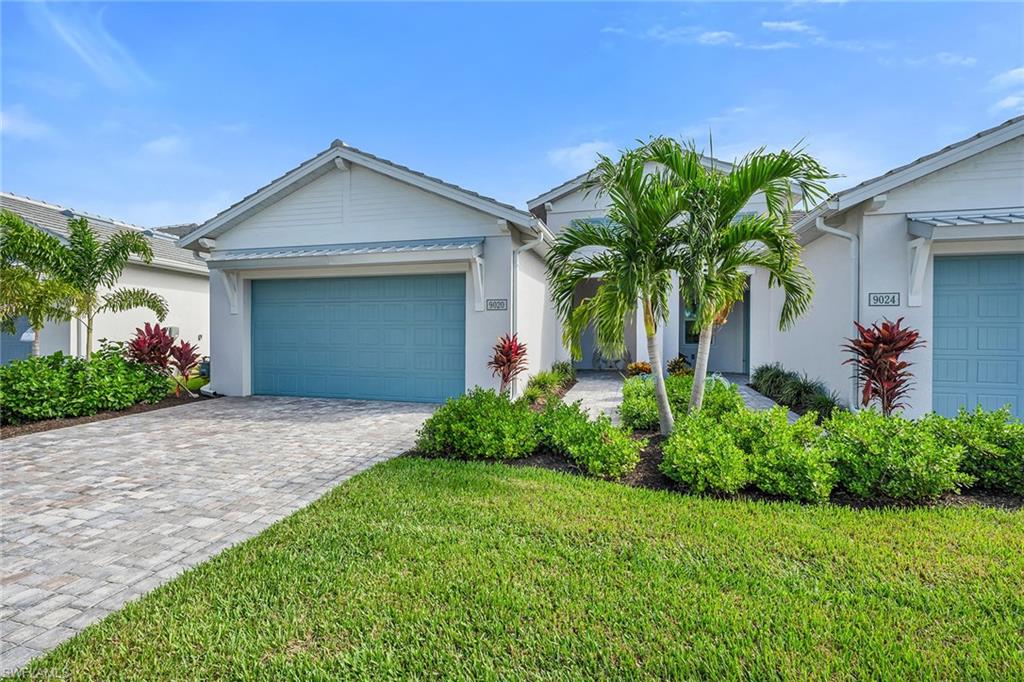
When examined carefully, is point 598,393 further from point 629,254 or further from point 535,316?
point 629,254

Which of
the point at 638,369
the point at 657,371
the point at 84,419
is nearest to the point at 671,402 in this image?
the point at 657,371

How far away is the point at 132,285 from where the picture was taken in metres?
13.1

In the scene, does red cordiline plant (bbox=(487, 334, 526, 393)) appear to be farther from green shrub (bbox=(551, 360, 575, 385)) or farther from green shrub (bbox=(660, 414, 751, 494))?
green shrub (bbox=(660, 414, 751, 494))

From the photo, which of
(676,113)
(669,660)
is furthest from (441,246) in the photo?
(669,660)

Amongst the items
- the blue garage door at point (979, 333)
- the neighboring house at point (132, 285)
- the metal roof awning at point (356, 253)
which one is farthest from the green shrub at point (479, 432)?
the neighboring house at point (132, 285)

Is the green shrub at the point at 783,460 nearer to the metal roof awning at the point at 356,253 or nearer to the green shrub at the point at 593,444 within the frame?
the green shrub at the point at 593,444

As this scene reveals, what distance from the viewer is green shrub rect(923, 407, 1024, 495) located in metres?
4.74

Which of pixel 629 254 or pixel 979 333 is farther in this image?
pixel 979 333

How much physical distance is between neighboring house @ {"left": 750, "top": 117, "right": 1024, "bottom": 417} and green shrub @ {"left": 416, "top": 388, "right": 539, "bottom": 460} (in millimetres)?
6188

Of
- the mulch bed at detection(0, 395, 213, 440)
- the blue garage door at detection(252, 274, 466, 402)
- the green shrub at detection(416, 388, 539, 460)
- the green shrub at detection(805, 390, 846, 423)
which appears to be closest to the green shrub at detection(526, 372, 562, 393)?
the blue garage door at detection(252, 274, 466, 402)

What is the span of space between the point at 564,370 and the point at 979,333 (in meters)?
8.61

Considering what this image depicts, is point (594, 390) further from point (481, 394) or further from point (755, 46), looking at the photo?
point (755, 46)

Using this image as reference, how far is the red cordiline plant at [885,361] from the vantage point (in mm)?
7496

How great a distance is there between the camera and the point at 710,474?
4.67m
